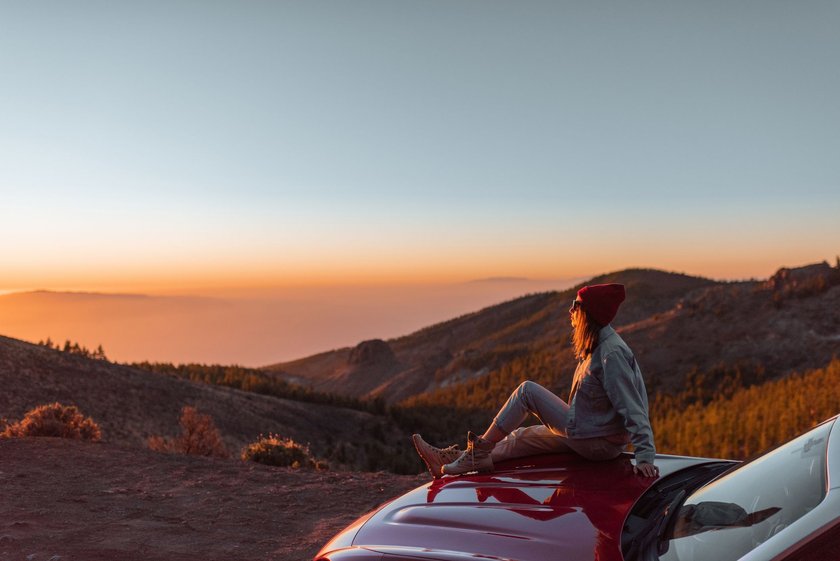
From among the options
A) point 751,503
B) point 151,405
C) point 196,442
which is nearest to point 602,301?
point 751,503

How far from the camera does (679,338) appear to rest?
3481 centimetres

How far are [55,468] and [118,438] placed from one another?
18.6 ft

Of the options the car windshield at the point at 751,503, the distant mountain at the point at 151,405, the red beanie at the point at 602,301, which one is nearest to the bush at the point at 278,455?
the distant mountain at the point at 151,405

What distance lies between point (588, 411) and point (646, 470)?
2.23ft

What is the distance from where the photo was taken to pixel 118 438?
1462cm

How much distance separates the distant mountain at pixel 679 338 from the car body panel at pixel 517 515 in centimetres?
2707

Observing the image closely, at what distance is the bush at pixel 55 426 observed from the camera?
11.2m

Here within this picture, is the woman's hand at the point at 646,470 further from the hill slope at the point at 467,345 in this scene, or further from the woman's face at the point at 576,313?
the hill slope at the point at 467,345

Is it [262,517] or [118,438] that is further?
[118,438]

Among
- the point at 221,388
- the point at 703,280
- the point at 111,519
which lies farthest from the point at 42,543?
the point at 703,280

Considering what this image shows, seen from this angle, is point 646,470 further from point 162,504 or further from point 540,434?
point 162,504

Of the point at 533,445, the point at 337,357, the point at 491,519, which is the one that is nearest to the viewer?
the point at 491,519

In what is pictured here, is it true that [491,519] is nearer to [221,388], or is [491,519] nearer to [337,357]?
[221,388]

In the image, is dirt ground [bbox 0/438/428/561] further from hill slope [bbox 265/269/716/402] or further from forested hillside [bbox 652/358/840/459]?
hill slope [bbox 265/269/716/402]
